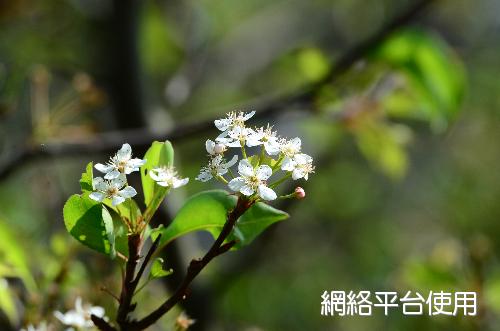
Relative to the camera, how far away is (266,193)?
0.92 metres

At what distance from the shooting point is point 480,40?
5.62 m

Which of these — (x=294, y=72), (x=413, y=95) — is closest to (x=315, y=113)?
(x=413, y=95)

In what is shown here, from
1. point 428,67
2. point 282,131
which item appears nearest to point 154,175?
point 428,67

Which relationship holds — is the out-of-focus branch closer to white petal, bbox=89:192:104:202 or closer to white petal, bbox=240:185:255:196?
white petal, bbox=89:192:104:202

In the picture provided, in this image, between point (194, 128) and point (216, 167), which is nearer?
point (216, 167)

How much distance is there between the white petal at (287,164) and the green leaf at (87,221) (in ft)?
0.82

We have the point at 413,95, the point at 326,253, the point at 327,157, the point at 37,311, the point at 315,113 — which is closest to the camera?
the point at 37,311

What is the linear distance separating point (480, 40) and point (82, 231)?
16.8 feet

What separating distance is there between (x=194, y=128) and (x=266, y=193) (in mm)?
1331

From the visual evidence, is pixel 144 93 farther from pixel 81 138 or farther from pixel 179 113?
pixel 179 113

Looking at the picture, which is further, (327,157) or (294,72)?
(294,72)

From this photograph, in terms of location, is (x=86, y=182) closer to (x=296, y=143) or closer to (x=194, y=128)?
(x=296, y=143)

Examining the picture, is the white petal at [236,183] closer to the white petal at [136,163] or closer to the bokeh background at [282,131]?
the white petal at [136,163]

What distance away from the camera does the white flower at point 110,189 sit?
97 cm
